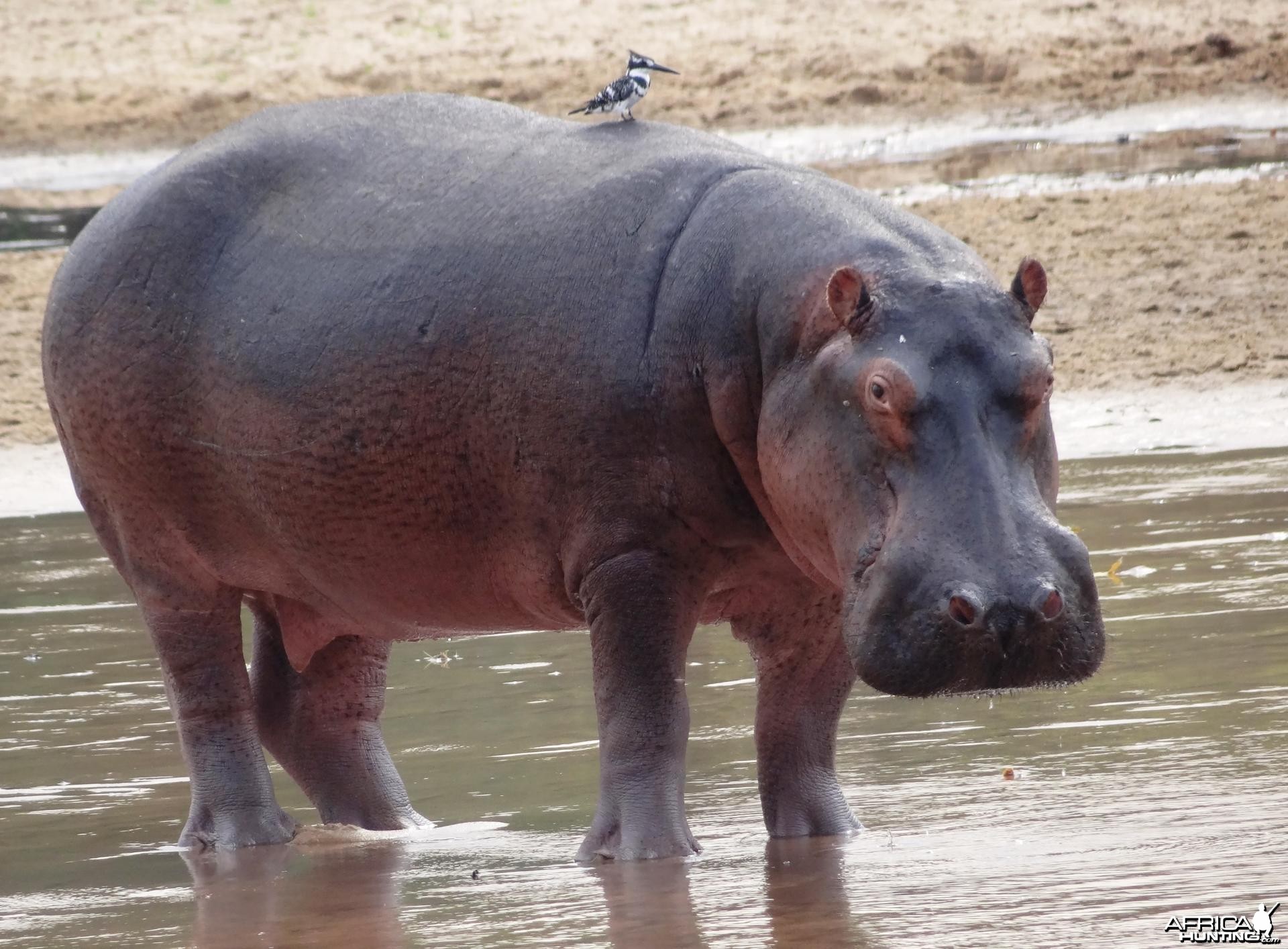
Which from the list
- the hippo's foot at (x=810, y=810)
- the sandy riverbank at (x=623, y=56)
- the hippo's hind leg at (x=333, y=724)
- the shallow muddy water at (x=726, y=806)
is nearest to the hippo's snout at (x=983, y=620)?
the shallow muddy water at (x=726, y=806)

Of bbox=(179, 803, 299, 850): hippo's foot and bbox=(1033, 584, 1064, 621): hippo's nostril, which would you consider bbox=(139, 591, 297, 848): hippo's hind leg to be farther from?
bbox=(1033, 584, 1064, 621): hippo's nostril

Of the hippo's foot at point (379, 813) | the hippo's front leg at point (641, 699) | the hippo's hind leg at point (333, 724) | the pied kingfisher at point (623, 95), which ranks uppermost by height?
the pied kingfisher at point (623, 95)

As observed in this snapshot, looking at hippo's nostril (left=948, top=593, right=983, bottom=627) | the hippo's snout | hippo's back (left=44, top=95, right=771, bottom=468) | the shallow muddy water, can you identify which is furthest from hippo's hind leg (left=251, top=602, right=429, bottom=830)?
hippo's nostril (left=948, top=593, right=983, bottom=627)

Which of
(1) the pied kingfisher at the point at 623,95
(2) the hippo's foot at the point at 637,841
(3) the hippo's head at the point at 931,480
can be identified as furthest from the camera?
(1) the pied kingfisher at the point at 623,95

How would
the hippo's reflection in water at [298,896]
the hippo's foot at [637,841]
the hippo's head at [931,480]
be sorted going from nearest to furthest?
the hippo's head at [931,480], the hippo's reflection in water at [298,896], the hippo's foot at [637,841]

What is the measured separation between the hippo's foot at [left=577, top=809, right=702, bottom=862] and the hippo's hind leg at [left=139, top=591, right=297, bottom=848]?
3.47 feet

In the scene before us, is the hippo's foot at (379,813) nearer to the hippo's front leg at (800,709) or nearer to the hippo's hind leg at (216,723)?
the hippo's hind leg at (216,723)

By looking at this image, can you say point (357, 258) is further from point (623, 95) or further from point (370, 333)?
point (623, 95)

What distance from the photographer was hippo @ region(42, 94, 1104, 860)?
Answer: 12.4 feet

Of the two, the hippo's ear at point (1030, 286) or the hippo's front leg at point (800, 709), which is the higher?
the hippo's ear at point (1030, 286)

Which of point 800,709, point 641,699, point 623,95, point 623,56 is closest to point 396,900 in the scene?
point 641,699

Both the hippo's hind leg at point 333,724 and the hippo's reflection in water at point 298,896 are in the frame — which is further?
the hippo's hind leg at point 333,724

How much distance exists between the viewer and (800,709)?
182 inches

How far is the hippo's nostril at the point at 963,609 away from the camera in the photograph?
357cm
